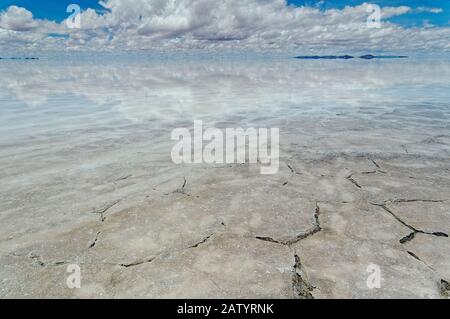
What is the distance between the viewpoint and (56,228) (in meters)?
2.66

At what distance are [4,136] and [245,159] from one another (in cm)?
430

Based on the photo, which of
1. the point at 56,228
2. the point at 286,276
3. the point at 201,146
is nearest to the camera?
the point at 286,276

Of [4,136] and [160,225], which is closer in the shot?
[160,225]

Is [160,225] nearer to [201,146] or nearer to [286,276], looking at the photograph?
[286,276]

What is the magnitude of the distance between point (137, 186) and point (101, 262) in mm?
1367

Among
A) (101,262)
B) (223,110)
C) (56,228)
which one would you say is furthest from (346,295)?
(223,110)

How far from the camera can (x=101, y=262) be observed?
2.22 metres

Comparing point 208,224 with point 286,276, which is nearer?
point 286,276

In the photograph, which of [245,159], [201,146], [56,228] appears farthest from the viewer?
[201,146]

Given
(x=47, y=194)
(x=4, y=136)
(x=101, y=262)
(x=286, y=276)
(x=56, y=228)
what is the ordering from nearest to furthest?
1. (x=286, y=276)
2. (x=101, y=262)
3. (x=56, y=228)
4. (x=47, y=194)
5. (x=4, y=136)
